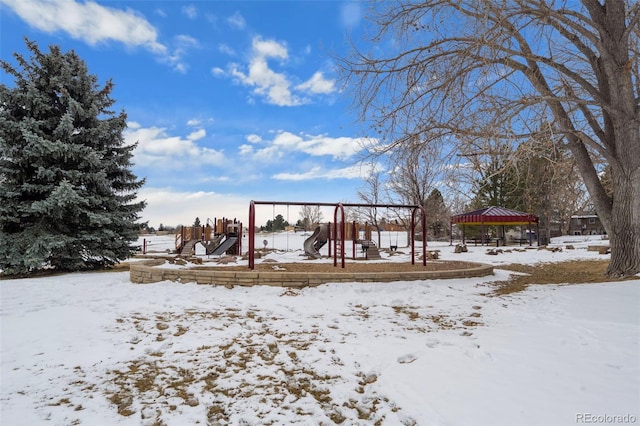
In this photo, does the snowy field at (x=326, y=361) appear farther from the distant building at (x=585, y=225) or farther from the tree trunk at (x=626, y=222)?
the distant building at (x=585, y=225)

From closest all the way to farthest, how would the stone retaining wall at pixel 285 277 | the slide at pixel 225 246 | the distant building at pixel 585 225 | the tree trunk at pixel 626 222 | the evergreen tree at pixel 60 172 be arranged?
the stone retaining wall at pixel 285 277
the tree trunk at pixel 626 222
the evergreen tree at pixel 60 172
the slide at pixel 225 246
the distant building at pixel 585 225

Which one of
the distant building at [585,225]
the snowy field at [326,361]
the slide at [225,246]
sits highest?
the distant building at [585,225]

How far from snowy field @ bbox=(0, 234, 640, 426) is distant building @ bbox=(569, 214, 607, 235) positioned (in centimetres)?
5310

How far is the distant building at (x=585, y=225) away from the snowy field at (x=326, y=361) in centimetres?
5310

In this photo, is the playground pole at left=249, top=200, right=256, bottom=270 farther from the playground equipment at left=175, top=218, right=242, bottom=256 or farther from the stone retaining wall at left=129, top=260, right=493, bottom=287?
the playground equipment at left=175, top=218, right=242, bottom=256

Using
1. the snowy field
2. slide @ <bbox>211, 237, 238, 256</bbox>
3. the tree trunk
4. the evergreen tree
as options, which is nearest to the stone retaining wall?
the snowy field

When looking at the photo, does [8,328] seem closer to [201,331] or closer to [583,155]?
[201,331]

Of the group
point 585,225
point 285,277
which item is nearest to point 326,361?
point 285,277

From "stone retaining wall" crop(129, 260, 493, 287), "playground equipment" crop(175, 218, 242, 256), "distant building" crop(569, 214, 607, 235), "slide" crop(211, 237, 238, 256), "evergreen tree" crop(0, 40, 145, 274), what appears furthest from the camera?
"distant building" crop(569, 214, 607, 235)

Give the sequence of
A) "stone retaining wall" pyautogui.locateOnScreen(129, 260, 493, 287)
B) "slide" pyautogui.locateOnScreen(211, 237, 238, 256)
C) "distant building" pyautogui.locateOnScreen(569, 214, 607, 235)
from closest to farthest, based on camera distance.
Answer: "stone retaining wall" pyautogui.locateOnScreen(129, 260, 493, 287), "slide" pyautogui.locateOnScreen(211, 237, 238, 256), "distant building" pyautogui.locateOnScreen(569, 214, 607, 235)

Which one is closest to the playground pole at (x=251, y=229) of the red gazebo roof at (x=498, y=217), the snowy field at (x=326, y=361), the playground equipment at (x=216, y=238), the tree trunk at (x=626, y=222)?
the snowy field at (x=326, y=361)

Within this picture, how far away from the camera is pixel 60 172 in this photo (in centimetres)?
1080

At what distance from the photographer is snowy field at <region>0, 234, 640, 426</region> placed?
8.40ft

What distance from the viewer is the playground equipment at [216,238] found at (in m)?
15.1
